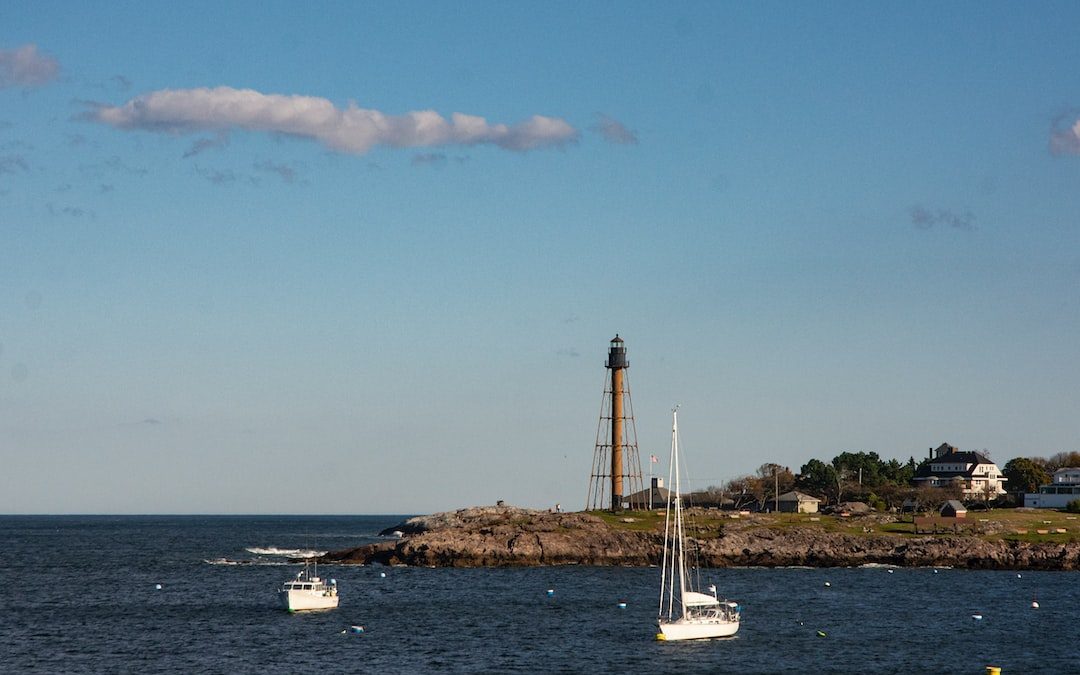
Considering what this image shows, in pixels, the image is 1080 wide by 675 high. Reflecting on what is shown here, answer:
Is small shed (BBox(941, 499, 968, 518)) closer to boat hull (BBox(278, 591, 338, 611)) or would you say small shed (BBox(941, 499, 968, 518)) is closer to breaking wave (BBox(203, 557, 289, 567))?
breaking wave (BBox(203, 557, 289, 567))

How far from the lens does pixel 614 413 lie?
563 feet

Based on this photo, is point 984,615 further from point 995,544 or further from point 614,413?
point 614,413

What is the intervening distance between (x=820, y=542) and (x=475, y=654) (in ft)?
263

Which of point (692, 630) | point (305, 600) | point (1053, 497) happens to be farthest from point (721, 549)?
point (1053, 497)

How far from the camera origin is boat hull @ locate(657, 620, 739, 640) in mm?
84812

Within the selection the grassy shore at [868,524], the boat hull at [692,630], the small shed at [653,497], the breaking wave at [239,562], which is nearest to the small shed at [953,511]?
the grassy shore at [868,524]

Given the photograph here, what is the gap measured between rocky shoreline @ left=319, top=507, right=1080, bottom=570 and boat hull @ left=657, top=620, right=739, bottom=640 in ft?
197

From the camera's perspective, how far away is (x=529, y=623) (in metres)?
94.5

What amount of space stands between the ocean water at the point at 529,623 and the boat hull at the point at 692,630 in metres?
0.89

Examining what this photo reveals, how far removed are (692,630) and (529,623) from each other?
1457 cm

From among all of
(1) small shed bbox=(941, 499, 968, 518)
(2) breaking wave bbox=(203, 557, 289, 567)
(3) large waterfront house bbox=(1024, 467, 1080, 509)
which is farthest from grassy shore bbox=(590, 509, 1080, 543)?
(2) breaking wave bbox=(203, 557, 289, 567)

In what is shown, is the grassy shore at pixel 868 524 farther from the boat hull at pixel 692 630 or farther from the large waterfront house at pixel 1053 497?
the boat hull at pixel 692 630

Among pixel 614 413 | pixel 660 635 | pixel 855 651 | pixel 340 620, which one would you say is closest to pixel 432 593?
pixel 340 620

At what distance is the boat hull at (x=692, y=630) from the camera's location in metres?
84.8
